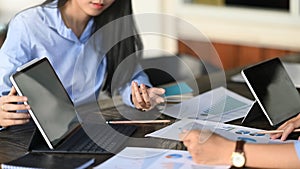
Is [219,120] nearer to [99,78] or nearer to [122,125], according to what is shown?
[122,125]

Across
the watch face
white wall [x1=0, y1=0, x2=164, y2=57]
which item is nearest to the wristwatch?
the watch face

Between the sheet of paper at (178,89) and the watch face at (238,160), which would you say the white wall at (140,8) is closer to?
the sheet of paper at (178,89)

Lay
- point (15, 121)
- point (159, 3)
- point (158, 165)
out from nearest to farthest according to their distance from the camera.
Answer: point (158, 165) < point (15, 121) < point (159, 3)

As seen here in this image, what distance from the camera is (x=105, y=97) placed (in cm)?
251

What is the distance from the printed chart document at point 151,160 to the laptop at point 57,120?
0.07m

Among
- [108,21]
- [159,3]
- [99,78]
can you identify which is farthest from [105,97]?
[159,3]

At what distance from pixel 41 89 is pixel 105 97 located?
63cm

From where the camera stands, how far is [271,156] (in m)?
1.70

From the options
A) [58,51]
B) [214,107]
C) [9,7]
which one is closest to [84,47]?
[58,51]

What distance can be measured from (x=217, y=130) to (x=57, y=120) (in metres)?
0.50

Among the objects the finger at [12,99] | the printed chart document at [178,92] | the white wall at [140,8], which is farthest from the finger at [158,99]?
the white wall at [140,8]

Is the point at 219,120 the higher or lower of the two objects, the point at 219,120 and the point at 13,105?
the lower

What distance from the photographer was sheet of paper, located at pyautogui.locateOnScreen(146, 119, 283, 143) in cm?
192

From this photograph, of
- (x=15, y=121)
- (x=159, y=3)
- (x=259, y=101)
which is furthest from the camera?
(x=159, y=3)
